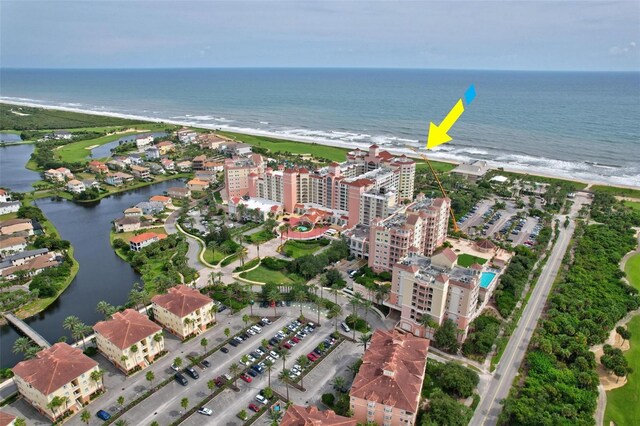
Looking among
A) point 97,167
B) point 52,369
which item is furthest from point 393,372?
point 97,167

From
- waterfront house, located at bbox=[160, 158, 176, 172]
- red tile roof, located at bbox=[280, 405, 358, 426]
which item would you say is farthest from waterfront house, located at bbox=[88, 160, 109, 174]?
red tile roof, located at bbox=[280, 405, 358, 426]

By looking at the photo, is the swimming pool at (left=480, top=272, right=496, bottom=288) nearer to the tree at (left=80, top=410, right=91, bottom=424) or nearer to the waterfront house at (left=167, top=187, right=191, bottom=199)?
the tree at (left=80, top=410, right=91, bottom=424)

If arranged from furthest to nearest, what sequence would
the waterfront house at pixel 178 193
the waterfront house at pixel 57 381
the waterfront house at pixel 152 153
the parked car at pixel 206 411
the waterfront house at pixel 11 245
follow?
the waterfront house at pixel 152 153 < the waterfront house at pixel 178 193 < the waterfront house at pixel 11 245 < the parked car at pixel 206 411 < the waterfront house at pixel 57 381

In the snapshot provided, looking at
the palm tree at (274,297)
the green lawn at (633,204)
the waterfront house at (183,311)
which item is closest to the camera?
the waterfront house at (183,311)

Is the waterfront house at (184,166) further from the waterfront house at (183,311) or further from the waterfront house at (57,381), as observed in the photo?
the waterfront house at (57,381)

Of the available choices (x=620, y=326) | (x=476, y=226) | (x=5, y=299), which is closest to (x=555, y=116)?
(x=476, y=226)

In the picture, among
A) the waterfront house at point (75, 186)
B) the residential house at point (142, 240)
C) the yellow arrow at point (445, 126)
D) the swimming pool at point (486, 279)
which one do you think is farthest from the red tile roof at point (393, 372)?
the waterfront house at point (75, 186)
